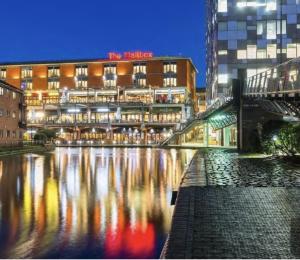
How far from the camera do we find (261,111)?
41062 millimetres

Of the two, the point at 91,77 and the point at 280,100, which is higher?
the point at 91,77

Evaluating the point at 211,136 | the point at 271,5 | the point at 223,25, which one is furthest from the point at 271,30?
the point at 211,136

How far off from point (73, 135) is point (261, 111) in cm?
8982

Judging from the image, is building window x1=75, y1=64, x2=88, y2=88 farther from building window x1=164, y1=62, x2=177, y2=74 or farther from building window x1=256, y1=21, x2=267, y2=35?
building window x1=256, y1=21, x2=267, y2=35

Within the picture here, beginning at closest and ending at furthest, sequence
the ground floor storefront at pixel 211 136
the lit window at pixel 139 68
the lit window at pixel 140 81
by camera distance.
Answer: the ground floor storefront at pixel 211 136, the lit window at pixel 140 81, the lit window at pixel 139 68

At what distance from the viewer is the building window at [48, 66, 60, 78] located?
143 m

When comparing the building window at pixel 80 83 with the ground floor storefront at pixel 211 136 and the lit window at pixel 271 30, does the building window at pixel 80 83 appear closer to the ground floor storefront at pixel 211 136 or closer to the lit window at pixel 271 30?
the ground floor storefront at pixel 211 136

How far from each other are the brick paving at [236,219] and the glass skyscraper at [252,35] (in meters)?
77.4

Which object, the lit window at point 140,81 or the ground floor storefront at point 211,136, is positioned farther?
the lit window at point 140,81

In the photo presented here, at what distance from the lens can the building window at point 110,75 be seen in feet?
455

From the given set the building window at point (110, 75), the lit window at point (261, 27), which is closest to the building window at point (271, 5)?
the lit window at point (261, 27)

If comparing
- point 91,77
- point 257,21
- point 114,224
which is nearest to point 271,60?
point 257,21

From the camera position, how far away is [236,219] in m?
11.9

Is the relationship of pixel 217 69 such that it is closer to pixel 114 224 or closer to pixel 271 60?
pixel 271 60
